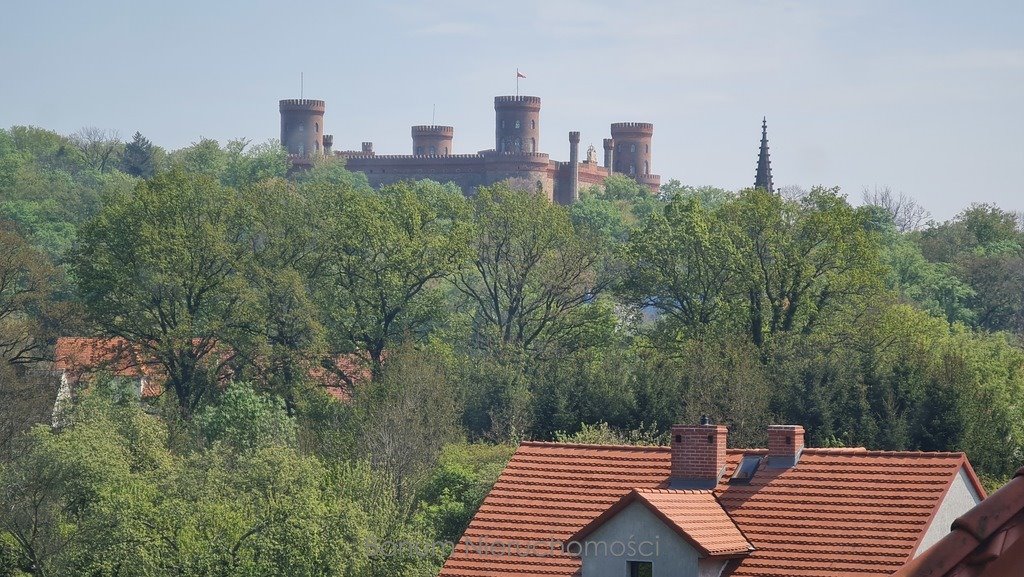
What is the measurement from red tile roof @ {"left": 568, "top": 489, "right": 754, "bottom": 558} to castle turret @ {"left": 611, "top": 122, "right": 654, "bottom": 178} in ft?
512

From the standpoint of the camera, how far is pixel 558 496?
2005cm

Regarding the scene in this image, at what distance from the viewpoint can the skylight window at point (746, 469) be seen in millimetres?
19734

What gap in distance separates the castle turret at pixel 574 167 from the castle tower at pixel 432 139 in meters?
24.1

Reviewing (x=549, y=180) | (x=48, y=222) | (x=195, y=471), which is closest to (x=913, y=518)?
(x=195, y=471)

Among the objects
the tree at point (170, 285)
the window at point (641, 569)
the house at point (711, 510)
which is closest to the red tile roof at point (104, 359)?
the tree at point (170, 285)

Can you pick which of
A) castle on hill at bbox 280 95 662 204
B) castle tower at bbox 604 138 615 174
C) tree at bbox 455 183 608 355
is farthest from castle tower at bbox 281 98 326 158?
tree at bbox 455 183 608 355

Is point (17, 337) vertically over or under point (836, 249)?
under

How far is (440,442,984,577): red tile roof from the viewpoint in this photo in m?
18.2

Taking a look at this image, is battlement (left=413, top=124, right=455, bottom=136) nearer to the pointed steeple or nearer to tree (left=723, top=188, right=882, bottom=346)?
the pointed steeple

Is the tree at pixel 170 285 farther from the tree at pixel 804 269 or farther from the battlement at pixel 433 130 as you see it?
the battlement at pixel 433 130

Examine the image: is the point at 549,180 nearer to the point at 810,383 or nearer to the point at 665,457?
the point at 810,383

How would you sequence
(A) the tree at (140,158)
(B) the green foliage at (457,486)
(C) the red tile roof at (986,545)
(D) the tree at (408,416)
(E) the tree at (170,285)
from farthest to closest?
(A) the tree at (140,158)
(E) the tree at (170,285)
(D) the tree at (408,416)
(B) the green foliage at (457,486)
(C) the red tile roof at (986,545)

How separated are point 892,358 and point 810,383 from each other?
2859 mm

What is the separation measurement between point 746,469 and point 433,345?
119 feet
